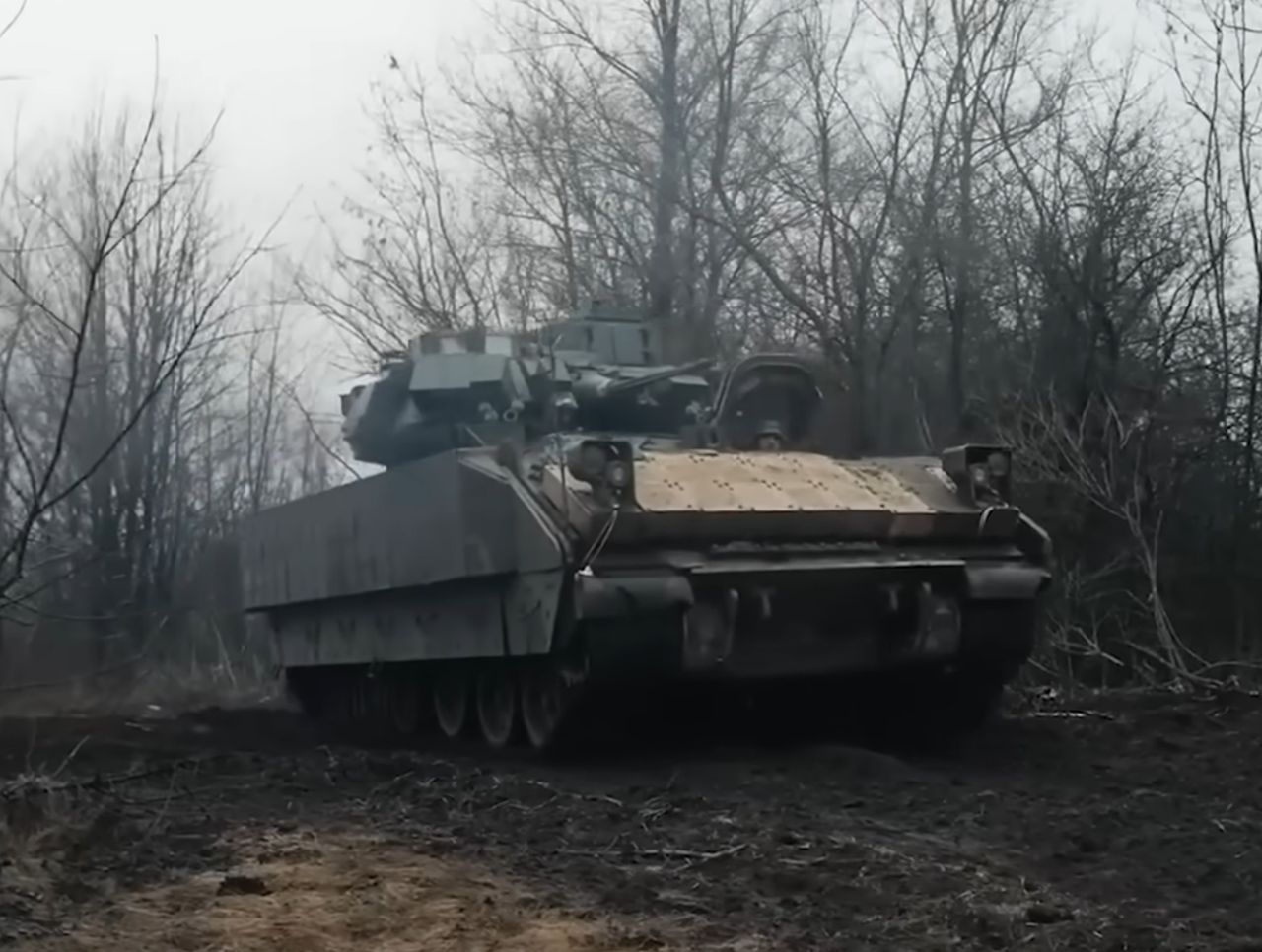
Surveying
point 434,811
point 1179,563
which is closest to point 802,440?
point 434,811

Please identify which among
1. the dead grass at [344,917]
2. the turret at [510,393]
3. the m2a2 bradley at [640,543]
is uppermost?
the turret at [510,393]

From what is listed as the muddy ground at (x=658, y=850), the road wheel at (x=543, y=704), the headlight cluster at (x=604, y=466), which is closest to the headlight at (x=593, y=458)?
the headlight cluster at (x=604, y=466)

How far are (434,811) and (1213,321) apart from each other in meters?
13.7

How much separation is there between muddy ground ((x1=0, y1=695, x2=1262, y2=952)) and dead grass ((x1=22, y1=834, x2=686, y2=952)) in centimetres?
1

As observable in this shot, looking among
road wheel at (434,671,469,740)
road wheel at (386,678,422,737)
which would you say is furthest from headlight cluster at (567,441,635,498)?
road wheel at (386,678,422,737)

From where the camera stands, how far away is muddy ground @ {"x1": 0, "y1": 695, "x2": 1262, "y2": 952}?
4.77 metres

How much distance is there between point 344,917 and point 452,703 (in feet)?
18.2

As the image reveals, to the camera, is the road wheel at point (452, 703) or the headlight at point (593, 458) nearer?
the headlight at point (593, 458)

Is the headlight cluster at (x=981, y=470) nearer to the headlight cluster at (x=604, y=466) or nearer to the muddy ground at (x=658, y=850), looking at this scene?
the muddy ground at (x=658, y=850)

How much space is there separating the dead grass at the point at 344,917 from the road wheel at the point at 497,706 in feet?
12.6

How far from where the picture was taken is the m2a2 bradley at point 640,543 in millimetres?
8211

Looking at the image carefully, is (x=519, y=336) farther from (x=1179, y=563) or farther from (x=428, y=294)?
(x=428, y=294)

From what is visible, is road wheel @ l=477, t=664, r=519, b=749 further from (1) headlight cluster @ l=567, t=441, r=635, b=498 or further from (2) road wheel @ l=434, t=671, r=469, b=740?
(1) headlight cluster @ l=567, t=441, r=635, b=498

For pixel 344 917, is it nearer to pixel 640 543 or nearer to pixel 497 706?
pixel 640 543
